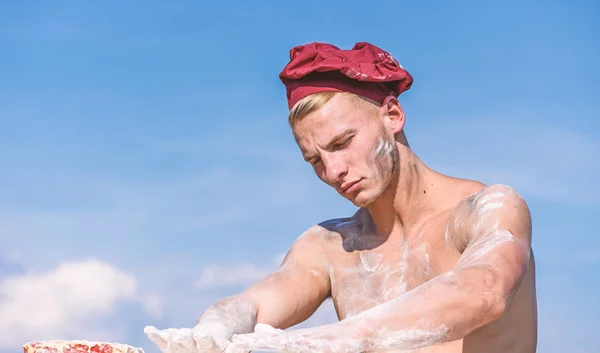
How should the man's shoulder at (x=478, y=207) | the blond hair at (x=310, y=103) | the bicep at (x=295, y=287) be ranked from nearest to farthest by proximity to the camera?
1. the man's shoulder at (x=478, y=207)
2. the blond hair at (x=310, y=103)
3. the bicep at (x=295, y=287)

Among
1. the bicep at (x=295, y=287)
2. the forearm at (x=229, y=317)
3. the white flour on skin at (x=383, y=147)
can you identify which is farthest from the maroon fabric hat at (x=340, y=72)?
the forearm at (x=229, y=317)

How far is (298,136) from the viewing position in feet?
17.9

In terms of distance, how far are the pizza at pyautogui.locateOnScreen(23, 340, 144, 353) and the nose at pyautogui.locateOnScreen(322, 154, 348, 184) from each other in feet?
5.01

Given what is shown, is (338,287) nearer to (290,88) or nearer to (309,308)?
(309,308)

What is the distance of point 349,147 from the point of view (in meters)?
5.34

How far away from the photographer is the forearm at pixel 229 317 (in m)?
5.11

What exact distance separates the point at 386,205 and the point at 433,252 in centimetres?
45

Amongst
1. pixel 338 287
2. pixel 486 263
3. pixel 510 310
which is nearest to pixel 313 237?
pixel 338 287

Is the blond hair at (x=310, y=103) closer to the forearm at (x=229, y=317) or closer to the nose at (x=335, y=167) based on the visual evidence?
the nose at (x=335, y=167)

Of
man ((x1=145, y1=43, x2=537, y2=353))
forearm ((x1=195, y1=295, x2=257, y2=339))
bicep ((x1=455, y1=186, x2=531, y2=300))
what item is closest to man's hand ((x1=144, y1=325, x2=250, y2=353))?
man ((x1=145, y1=43, x2=537, y2=353))

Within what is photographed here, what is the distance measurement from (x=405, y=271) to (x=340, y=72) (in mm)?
1301

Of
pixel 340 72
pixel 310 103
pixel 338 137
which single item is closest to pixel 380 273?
pixel 338 137

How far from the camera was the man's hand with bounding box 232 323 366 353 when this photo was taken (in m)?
3.79

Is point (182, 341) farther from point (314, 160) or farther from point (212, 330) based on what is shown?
point (314, 160)
